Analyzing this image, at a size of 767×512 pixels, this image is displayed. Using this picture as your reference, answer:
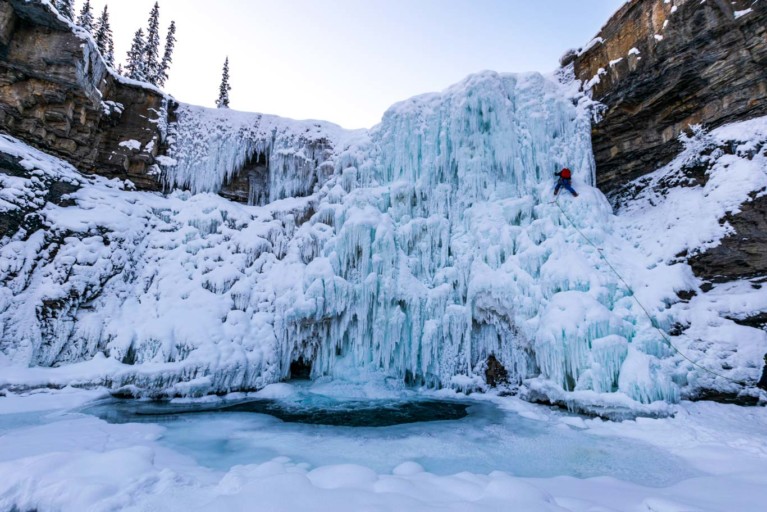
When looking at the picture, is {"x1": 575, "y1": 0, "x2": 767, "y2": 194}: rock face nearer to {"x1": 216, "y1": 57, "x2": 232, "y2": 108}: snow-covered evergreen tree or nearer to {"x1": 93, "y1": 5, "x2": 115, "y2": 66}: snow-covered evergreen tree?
{"x1": 216, "y1": 57, "x2": 232, "y2": 108}: snow-covered evergreen tree

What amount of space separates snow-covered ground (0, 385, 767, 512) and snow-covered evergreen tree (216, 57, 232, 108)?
73.2 feet

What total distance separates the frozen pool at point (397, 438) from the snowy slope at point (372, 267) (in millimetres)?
1242

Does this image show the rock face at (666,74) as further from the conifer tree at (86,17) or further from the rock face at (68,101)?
the conifer tree at (86,17)

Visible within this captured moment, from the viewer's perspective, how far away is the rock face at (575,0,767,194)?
7328 millimetres

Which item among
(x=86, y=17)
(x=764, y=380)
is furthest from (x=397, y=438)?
(x=86, y=17)

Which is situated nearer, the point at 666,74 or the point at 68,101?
the point at 666,74

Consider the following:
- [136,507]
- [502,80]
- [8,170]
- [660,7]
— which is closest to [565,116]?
[502,80]

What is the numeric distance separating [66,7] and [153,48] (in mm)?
4528

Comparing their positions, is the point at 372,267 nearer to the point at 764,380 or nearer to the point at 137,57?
the point at 764,380

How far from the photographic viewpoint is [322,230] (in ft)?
35.1

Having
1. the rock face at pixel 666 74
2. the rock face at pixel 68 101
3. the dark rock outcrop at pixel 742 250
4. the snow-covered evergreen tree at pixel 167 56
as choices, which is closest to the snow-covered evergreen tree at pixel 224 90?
the snow-covered evergreen tree at pixel 167 56

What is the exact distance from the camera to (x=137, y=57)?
23.7 meters

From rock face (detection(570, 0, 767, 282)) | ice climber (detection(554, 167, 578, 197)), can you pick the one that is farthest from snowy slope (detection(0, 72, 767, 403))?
rock face (detection(570, 0, 767, 282))

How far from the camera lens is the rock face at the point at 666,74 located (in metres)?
7.33
